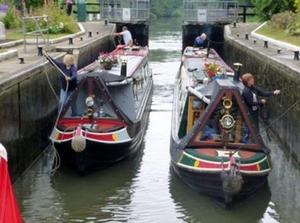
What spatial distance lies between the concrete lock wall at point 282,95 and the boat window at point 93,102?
12.7 ft

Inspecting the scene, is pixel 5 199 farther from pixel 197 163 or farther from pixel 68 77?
pixel 68 77

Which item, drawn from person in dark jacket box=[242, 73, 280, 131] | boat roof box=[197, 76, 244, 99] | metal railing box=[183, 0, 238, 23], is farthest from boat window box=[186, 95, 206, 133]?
metal railing box=[183, 0, 238, 23]

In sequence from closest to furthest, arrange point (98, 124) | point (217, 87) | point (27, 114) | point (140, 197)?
point (217, 87), point (140, 197), point (98, 124), point (27, 114)

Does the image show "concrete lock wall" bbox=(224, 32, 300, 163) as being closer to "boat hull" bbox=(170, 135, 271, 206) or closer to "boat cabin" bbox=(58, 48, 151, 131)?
"boat hull" bbox=(170, 135, 271, 206)

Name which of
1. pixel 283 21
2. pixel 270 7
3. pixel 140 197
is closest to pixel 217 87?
pixel 140 197

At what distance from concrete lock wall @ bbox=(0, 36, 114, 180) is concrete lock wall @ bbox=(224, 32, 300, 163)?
5560 millimetres

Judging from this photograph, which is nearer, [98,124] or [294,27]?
[98,124]

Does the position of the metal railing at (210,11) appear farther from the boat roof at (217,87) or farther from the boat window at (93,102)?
the boat roof at (217,87)

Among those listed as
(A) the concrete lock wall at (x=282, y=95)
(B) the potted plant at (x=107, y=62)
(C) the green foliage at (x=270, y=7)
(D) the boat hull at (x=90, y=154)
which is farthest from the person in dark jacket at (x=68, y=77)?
(C) the green foliage at (x=270, y=7)

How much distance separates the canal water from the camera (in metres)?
11.1

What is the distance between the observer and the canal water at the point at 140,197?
1112 centimetres

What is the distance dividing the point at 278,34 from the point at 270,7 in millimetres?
9925

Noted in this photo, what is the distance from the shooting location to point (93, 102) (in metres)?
13.7

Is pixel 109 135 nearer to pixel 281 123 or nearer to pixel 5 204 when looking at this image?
pixel 281 123
